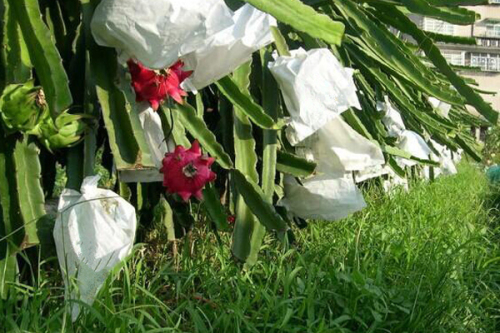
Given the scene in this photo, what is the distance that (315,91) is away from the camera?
6.20 feet

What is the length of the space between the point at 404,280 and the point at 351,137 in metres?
0.43

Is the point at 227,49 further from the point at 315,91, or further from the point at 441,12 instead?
the point at 441,12

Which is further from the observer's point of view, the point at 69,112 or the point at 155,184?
the point at 155,184

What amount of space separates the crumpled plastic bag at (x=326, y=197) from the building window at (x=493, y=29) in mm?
25214

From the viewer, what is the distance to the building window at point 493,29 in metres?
25.5

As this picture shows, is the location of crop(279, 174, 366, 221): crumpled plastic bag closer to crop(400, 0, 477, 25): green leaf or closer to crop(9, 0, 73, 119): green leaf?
crop(400, 0, 477, 25): green leaf

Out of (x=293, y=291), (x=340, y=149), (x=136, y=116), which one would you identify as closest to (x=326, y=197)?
(x=340, y=149)

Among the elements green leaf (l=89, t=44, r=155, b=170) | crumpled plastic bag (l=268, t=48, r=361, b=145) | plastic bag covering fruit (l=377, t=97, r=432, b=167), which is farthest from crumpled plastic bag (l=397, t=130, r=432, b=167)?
green leaf (l=89, t=44, r=155, b=170)

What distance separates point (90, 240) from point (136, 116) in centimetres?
34

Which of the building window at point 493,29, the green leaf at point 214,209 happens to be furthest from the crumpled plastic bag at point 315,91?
the building window at point 493,29

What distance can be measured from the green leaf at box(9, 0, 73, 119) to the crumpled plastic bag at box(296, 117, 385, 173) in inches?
35.1

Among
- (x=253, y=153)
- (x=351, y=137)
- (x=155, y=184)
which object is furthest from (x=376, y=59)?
(x=155, y=184)

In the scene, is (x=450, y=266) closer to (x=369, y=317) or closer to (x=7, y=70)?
(x=369, y=317)

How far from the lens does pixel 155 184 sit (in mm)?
1978
